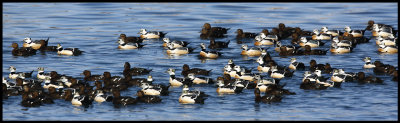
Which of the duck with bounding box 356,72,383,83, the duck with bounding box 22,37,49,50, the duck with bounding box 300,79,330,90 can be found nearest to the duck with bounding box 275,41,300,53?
the duck with bounding box 356,72,383,83

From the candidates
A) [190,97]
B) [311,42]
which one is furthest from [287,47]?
[190,97]

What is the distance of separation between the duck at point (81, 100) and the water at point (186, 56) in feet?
0.68

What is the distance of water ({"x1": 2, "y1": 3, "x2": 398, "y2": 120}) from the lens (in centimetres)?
2633

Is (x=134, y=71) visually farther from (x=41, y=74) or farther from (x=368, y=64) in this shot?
(x=368, y=64)

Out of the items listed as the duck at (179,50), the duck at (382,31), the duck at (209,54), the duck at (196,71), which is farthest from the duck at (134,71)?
the duck at (382,31)

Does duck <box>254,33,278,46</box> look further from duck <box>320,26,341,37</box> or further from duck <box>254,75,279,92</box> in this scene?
duck <box>254,75,279,92</box>

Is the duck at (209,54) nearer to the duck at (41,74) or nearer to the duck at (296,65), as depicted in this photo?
the duck at (296,65)

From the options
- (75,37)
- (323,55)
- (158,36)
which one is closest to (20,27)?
(75,37)

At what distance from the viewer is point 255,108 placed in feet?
88.4

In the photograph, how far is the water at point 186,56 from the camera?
2633 cm

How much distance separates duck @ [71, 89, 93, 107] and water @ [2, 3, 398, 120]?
0.68 feet

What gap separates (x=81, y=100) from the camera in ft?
89.3

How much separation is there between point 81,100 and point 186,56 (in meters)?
11.9

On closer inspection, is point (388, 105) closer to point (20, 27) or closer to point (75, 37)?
point (75, 37)
